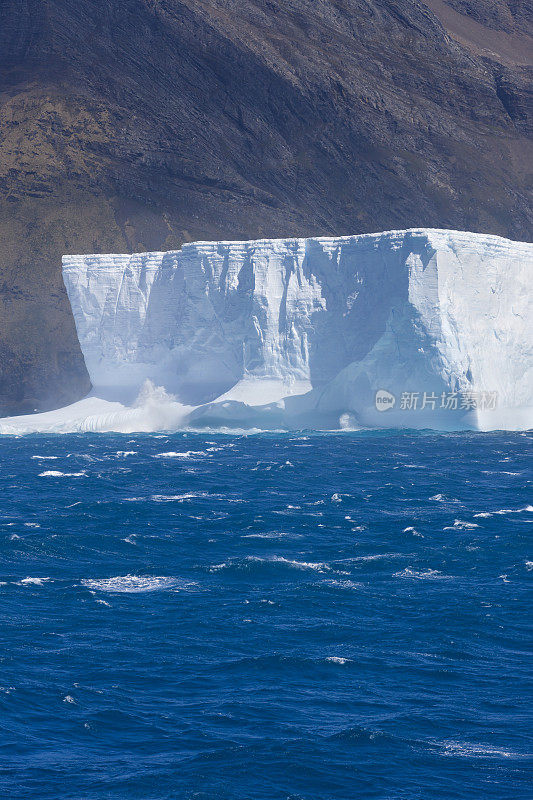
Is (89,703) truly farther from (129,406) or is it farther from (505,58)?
(505,58)

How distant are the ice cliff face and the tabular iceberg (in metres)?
0.05

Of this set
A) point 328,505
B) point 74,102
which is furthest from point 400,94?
point 328,505

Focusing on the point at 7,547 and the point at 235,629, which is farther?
the point at 7,547

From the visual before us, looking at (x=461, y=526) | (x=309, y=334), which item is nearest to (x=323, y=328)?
(x=309, y=334)

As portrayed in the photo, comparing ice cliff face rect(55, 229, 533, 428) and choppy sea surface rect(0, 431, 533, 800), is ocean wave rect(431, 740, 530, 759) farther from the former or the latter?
ice cliff face rect(55, 229, 533, 428)

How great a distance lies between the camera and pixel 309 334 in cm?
4291

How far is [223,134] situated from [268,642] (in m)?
59.1

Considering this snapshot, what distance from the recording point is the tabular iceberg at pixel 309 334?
39.3 m

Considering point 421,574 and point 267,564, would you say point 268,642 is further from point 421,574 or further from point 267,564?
point 421,574

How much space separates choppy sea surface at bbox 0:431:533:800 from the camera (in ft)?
40.1

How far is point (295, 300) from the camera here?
43156 mm

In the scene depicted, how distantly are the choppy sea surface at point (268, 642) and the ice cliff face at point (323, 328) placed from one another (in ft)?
35.3

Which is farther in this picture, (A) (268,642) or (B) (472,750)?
(A) (268,642)

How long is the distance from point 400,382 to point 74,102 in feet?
126
